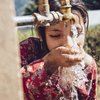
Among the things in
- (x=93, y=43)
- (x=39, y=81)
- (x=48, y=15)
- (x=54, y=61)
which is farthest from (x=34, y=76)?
(x=93, y=43)

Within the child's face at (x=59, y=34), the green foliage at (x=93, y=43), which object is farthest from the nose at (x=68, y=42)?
the green foliage at (x=93, y=43)

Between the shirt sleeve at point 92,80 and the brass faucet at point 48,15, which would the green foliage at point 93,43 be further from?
the brass faucet at point 48,15

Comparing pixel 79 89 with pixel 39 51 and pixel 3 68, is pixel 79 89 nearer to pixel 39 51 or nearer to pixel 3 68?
pixel 39 51

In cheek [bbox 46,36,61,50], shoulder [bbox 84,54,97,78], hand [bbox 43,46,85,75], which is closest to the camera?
hand [bbox 43,46,85,75]

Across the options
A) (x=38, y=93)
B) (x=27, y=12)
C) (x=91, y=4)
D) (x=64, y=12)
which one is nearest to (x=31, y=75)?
(x=38, y=93)

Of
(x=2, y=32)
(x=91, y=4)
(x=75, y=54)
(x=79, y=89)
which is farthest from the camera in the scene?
(x=91, y=4)

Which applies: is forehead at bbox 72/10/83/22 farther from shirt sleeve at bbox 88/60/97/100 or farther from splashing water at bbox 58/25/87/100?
shirt sleeve at bbox 88/60/97/100

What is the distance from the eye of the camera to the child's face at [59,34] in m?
1.51

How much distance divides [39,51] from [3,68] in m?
1.31

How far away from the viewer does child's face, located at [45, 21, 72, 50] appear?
59.3 inches

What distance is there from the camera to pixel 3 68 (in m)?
0.47

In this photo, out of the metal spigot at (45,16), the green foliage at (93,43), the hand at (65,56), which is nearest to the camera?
the metal spigot at (45,16)

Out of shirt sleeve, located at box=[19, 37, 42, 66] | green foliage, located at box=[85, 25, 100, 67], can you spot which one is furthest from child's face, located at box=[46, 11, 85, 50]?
green foliage, located at box=[85, 25, 100, 67]

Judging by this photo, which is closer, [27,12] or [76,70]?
[76,70]
